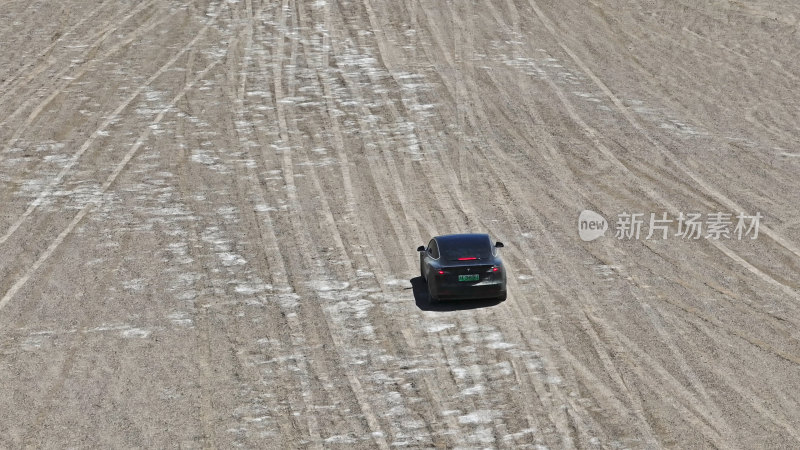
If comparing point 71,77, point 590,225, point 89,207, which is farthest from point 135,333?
point 71,77

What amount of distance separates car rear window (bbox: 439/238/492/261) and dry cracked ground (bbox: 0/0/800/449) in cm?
117

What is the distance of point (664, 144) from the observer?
33.0 metres

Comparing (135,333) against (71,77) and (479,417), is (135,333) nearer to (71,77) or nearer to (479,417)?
(479,417)

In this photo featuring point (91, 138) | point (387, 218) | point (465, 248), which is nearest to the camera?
point (465, 248)

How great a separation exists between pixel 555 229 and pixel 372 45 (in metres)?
15.6

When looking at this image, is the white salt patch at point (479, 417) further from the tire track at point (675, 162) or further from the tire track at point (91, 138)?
the tire track at point (91, 138)

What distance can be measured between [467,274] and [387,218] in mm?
6285

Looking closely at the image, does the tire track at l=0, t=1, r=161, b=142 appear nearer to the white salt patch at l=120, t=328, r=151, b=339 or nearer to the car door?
the white salt patch at l=120, t=328, r=151, b=339

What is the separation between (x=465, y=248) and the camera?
2302cm

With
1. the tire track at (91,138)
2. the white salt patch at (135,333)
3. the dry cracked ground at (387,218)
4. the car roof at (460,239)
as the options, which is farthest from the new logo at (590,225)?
the tire track at (91,138)

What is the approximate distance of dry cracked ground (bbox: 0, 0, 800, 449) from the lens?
62.5 feet

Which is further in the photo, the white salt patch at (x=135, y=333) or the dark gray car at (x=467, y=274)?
the dark gray car at (x=467, y=274)

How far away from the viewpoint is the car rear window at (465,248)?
2278cm

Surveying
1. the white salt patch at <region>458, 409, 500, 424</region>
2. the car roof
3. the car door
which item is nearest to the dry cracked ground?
the white salt patch at <region>458, 409, 500, 424</region>
